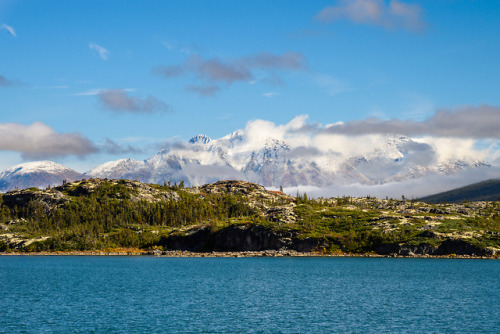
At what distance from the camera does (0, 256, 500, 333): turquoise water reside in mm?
77688

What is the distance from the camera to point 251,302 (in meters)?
102

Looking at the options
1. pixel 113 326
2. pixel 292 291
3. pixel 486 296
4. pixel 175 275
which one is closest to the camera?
pixel 113 326

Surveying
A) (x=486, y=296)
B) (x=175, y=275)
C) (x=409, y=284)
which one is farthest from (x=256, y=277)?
(x=486, y=296)

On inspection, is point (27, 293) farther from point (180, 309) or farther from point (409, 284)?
point (409, 284)

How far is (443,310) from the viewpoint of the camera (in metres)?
92.3

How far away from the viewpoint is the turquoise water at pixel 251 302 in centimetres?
7769

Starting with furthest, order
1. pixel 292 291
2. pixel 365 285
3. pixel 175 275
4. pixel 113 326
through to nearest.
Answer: pixel 175 275 → pixel 365 285 → pixel 292 291 → pixel 113 326

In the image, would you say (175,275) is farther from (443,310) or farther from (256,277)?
(443,310)

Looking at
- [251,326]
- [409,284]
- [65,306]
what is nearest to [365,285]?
[409,284]

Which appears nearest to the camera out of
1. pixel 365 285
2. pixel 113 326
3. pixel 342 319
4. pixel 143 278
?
pixel 113 326

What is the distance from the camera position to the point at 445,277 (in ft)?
495

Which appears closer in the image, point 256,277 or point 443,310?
point 443,310

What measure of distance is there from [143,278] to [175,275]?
43.1 ft

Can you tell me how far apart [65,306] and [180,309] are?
21.2 meters
